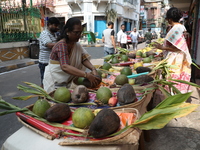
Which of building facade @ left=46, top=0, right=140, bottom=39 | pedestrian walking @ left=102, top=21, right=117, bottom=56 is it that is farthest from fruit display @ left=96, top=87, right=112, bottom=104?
building facade @ left=46, top=0, right=140, bottom=39

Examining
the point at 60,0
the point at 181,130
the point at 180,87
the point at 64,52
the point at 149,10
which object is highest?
the point at 149,10

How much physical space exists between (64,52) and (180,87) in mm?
2269

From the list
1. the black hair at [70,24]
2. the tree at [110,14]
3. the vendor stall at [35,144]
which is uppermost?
the tree at [110,14]

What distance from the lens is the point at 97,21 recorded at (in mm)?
22031

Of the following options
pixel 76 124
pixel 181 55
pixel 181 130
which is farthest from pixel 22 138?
pixel 181 55

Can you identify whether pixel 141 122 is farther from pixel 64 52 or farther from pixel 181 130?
pixel 181 130

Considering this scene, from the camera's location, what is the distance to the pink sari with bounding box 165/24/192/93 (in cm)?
307

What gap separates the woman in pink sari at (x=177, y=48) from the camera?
3.07 m

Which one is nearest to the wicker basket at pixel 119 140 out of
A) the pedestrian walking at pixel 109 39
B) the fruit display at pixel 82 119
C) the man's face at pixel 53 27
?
the fruit display at pixel 82 119

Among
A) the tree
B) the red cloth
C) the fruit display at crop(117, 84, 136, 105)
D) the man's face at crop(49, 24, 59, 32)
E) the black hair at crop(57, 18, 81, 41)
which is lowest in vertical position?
the fruit display at crop(117, 84, 136, 105)

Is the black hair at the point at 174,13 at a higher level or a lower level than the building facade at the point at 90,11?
lower

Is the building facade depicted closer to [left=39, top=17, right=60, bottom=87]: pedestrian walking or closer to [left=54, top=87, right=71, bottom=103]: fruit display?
[left=39, top=17, right=60, bottom=87]: pedestrian walking

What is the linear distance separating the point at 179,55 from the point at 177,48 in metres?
0.13

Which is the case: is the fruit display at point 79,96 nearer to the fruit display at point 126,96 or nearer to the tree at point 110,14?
the fruit display at point 126,96
